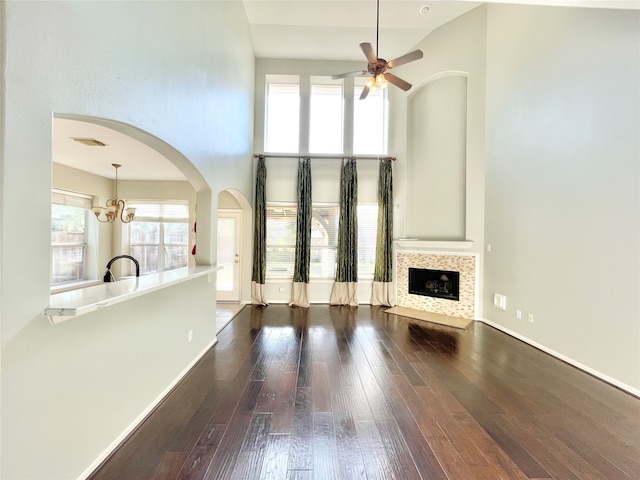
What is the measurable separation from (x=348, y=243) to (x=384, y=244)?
0.76 m

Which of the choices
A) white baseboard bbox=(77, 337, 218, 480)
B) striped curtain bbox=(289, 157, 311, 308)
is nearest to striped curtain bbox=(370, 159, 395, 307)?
striped curtain bbox=(289, 157, 311, 308)

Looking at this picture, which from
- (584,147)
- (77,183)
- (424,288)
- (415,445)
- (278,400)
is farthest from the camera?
(424,288)

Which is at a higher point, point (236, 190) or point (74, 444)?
point (236, 190)

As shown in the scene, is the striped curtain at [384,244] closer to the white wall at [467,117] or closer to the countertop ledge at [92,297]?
the white wall at [467,117]

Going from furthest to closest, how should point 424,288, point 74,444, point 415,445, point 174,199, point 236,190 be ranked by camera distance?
point 174,199 < point 424,288 < point 236,190 < point 415,445 < point 74,444

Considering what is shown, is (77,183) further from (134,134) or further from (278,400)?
(278,400)

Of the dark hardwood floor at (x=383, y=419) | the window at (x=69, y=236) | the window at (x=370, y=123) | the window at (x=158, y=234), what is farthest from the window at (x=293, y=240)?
the window at (x=69, y=236)

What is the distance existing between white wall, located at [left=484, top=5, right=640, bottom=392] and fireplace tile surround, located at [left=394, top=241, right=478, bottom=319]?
39 centimetres

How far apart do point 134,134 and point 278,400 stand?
2.43 metres

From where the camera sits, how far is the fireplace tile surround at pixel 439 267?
4930mm

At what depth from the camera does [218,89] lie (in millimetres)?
3545

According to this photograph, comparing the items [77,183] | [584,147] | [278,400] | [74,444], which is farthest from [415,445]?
[77,183]

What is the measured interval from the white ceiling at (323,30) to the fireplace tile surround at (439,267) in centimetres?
405

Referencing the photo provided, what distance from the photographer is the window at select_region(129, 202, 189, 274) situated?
6.15 m
